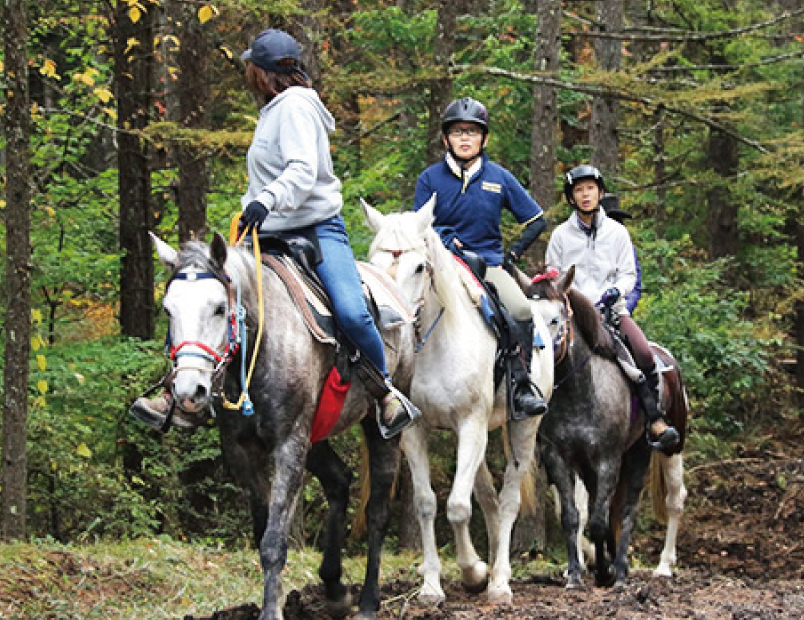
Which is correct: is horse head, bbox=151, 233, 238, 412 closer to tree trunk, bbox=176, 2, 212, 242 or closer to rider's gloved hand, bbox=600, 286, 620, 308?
rider's gloved hand, bbox=600, 286, 620, 308

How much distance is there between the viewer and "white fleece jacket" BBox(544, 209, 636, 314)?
11.1m

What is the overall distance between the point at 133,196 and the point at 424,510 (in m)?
6.34

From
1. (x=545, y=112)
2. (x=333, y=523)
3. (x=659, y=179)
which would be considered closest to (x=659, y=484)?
(x=545, y=112)

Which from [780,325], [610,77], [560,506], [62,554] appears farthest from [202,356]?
[780,325]

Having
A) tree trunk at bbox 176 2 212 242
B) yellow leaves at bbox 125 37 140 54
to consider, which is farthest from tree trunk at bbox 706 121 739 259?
yellow leaves at bbox 125 37 140 54

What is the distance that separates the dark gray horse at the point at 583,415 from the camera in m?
10.1

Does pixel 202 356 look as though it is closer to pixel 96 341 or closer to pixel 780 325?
pixel 96 341

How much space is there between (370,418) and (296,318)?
1535mm

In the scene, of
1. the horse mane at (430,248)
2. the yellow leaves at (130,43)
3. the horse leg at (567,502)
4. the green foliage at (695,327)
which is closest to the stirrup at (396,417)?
the horse mane at (430,248)

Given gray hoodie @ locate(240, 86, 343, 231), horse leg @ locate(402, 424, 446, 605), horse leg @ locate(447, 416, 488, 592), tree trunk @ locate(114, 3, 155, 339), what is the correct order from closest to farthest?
gray hoodie @ locate(240, 86, 343, 231) < horse leg @ locate(402, 424, 446, 605) < horse leg @ locate(447, 416, 488, 592) < tree trunk @ locate(114, 3, 155, 339)

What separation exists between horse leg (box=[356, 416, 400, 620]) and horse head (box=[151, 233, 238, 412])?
2143 millimetres

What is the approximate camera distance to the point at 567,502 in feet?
33.5

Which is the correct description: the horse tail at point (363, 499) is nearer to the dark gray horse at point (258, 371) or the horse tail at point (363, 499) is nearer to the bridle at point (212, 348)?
the dark gray horse at point (258, 371)

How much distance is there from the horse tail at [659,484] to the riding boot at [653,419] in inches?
58.6
